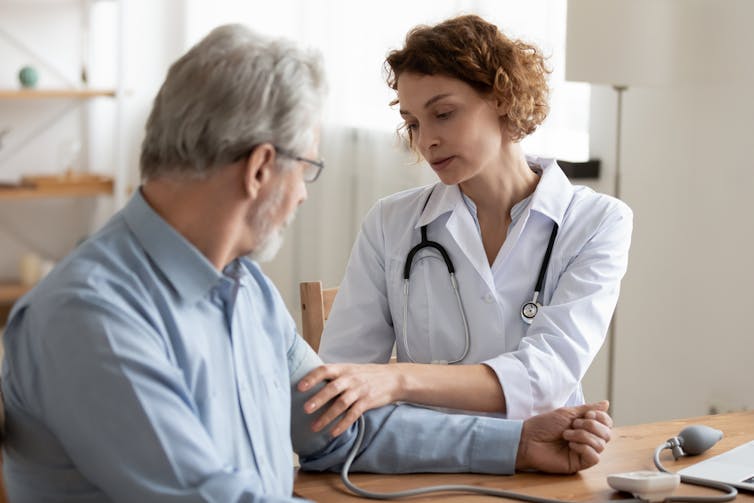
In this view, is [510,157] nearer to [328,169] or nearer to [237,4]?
[328,169]

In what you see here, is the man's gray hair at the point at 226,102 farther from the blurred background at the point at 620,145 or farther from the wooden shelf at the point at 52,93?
the wooden shelf at the point at 52,93

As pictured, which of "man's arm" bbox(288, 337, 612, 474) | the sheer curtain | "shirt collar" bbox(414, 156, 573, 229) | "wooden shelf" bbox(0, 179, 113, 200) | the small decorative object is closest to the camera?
"man's arm" bbox(288, 337, 612, 474)

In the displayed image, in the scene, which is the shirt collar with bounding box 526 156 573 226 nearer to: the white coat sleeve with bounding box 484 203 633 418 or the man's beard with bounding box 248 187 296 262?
the white coat sleeve with bounding box 484 203 633 418

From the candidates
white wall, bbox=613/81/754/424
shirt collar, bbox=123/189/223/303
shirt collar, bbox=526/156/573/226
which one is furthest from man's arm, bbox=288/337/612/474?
white wall, bbox=613/81/754/424

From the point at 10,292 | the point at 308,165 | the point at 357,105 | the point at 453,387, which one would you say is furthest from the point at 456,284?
the point at 10,292

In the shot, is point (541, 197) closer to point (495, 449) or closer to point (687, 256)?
point (495, 449)

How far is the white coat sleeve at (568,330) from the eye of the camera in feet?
5.82

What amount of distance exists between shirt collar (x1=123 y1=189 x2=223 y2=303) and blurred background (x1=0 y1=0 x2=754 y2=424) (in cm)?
54

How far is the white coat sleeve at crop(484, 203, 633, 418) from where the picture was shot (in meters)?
1.77

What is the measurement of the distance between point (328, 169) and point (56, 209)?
1.70m

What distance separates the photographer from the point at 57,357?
1.10m

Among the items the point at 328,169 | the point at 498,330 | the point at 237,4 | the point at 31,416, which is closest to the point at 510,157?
the point at 498,330

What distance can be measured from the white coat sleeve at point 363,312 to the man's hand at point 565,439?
464 mm

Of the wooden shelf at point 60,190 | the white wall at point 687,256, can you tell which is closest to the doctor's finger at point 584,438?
the white wall at point 687,256
